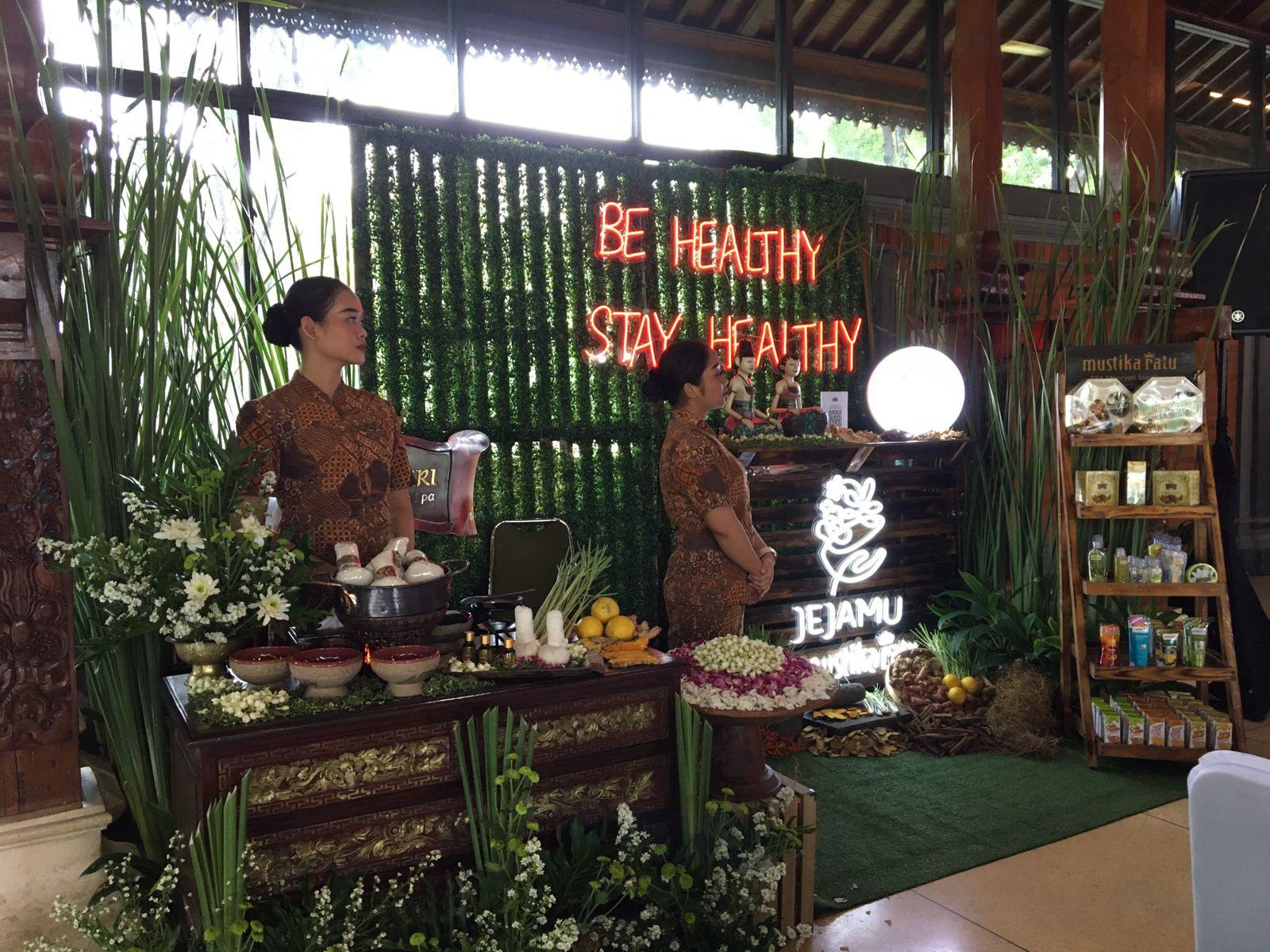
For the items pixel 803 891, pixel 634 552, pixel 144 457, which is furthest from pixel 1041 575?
pixel 144 457

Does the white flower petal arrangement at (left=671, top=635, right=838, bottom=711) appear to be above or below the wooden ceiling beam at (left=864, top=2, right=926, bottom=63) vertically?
below

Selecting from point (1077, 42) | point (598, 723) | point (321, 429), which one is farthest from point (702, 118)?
point (598, 723)

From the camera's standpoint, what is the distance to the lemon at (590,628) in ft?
9.12

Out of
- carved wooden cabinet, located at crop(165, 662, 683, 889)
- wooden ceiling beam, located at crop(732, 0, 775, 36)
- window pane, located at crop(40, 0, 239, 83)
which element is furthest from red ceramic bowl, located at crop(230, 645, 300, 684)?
wooden ceiling beam, located at crop(732, 0, 775, 36)

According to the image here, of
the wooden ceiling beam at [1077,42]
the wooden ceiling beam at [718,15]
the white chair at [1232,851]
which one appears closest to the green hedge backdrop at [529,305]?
the wooden ceiling beam at [718,15]

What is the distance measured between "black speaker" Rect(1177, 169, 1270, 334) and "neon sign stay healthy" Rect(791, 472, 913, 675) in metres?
2.08

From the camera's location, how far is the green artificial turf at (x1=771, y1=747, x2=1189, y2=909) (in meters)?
3.40

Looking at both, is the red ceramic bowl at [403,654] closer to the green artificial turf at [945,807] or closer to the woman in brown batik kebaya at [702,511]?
the woman in brown batik kebaya at [702,511]

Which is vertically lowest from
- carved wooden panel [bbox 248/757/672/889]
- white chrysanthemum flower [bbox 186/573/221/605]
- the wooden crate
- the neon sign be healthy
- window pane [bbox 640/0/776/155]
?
the wooden crate

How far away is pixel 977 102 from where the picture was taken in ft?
21.3

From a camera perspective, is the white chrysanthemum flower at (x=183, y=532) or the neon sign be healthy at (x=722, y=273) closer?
the white chrysanthemum flower at (x=183, y=532)

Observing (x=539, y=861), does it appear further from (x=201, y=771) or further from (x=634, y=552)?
Answer: (x=634, y=552)

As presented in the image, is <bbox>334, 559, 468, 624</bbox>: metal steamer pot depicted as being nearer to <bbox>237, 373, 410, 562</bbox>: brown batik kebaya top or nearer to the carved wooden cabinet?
the carved wooden cabinet

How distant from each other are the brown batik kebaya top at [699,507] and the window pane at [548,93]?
2.59 m
